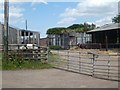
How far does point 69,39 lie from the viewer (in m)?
67.2

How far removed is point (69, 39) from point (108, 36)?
43.9 ft

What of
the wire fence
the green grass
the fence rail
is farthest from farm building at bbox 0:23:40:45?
the wire fence

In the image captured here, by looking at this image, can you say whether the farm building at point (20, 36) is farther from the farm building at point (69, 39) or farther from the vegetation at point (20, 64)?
the vegetation at point (20, 64)

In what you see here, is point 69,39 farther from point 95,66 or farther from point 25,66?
point 95,66

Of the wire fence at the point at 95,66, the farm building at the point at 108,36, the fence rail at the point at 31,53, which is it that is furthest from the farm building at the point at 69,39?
the wire fence at the point at 95,66

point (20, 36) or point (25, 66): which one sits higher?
point (20, 36)

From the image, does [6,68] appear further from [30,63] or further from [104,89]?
[104,89]

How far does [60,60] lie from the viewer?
72.1 ft

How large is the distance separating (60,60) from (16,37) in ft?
65.3

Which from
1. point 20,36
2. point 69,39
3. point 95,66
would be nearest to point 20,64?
point 95,66

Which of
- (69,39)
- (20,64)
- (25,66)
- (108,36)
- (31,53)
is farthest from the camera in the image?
(69,39)

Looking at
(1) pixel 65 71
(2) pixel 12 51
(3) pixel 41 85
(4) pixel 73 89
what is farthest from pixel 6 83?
(2) pixel 12 51

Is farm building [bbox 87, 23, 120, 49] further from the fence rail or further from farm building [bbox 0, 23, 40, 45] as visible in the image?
the fence rail

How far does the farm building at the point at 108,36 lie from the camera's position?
50.8 meters
